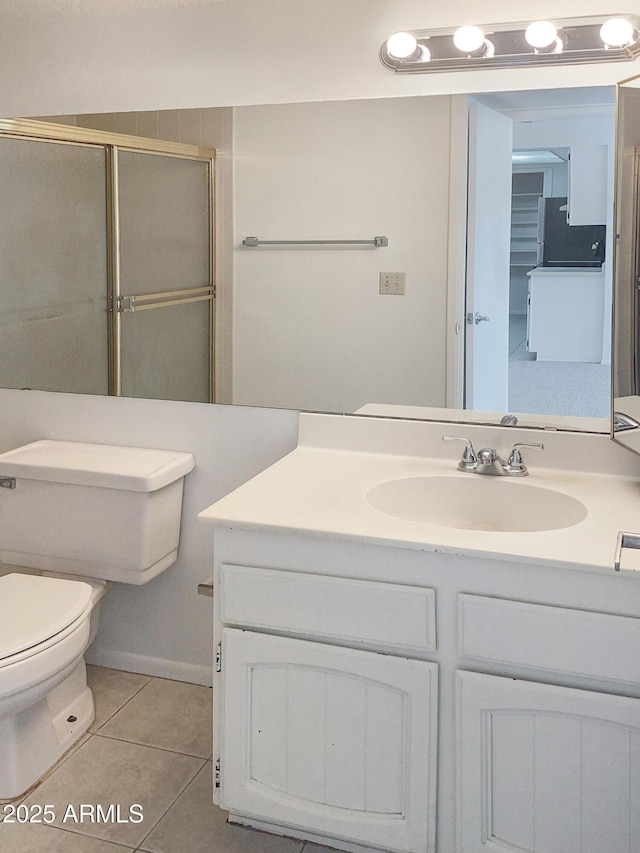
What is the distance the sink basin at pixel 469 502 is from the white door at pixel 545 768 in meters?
0.47

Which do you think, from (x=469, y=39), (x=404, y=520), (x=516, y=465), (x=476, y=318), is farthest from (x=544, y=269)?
(x=404, y=520)

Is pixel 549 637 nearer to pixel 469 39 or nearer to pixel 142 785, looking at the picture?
pixel 142 785

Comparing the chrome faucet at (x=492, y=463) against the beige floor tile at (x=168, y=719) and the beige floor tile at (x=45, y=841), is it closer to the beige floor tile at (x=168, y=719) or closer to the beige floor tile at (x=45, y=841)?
the beige floor tile at (x=168, y=719)

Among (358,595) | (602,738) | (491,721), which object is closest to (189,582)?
(358,595)

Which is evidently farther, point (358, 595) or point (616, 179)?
point (616, 179)

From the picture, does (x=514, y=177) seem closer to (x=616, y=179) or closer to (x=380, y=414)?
(x=616, y=179)

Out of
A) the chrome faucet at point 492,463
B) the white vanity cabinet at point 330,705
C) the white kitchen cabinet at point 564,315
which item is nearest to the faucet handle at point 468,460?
the chrome faucet at point 492,463

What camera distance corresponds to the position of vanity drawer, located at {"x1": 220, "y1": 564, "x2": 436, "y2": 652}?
163cm

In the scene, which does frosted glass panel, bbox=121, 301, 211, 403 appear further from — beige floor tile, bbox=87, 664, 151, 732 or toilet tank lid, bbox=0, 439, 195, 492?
beige floor tile, bbox=87, 664, 151, 732

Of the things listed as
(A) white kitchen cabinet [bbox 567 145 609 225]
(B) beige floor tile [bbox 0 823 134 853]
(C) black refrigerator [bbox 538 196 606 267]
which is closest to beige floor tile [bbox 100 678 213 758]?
(B) beige floor tile [bbox 0 823 134 853]

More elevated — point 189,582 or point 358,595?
point 358,595

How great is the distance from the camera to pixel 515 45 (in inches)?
79.7

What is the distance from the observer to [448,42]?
2.06 metres

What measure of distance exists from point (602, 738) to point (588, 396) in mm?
836
